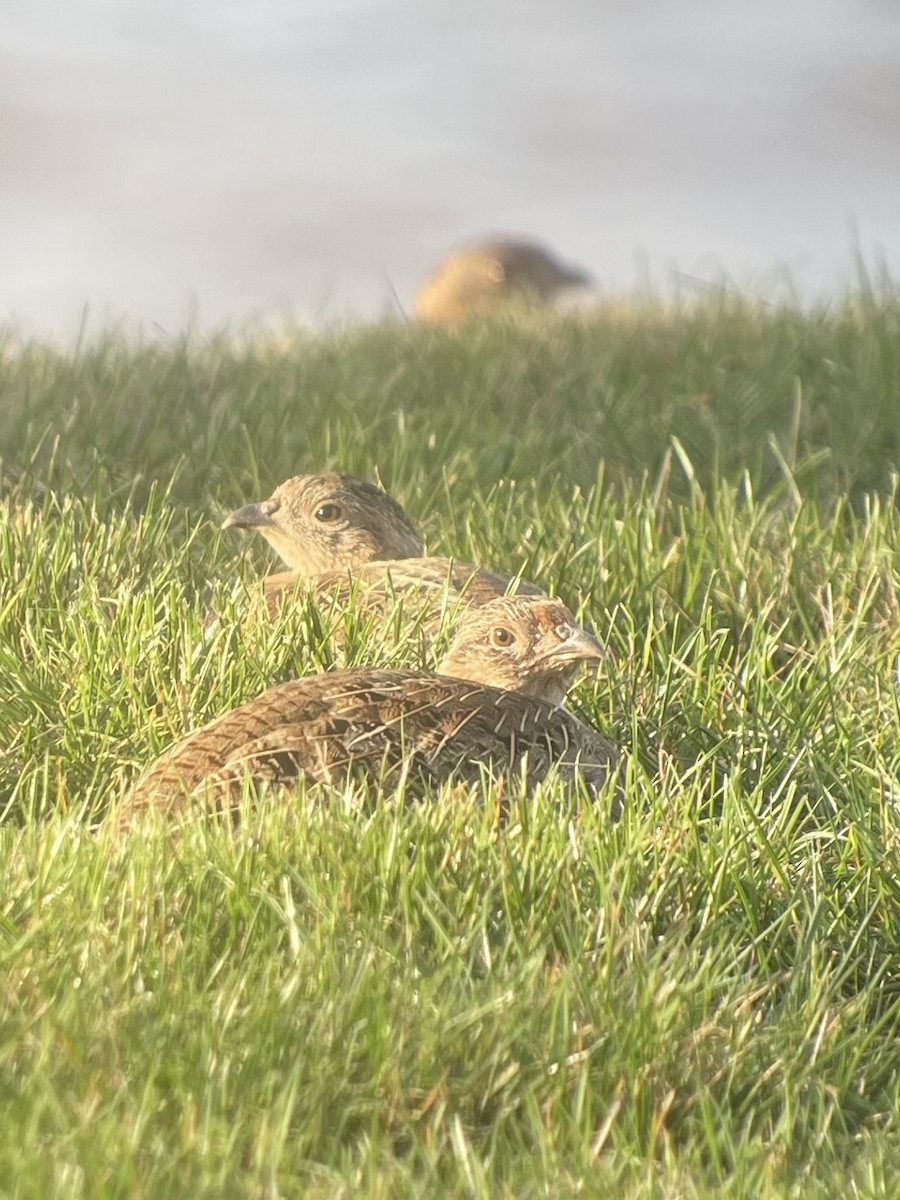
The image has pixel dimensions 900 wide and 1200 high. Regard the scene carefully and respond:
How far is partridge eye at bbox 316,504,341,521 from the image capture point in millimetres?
6445

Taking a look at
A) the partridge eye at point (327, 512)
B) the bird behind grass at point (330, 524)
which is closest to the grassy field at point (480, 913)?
the bird behind grass at point (330, 524)

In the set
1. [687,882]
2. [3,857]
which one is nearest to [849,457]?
[687,882]

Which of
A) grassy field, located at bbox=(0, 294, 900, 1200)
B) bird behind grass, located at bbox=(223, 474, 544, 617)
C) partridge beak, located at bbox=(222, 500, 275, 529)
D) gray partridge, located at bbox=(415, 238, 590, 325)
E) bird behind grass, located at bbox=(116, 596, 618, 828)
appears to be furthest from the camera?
gray partridge, located at bbox=(415, 238, 590, 325)

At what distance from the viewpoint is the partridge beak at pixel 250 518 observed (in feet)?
20.5

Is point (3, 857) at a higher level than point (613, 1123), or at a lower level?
higher

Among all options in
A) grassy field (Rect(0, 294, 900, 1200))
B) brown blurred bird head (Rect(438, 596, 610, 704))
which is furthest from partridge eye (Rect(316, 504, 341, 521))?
brown blurred bird head (Rect(438, 596, 610, 704))

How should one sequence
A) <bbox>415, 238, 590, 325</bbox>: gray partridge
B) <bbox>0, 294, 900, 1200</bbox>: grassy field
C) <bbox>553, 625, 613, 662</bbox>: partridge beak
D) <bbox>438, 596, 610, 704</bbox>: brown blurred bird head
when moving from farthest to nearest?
<bbox>415, 238, 590, 325</bbox>: gray partridge, <bbox>438, 596, 610, 704</bbox>: brown blurred bird head, <bbox>553, 625, 613, 662</bbox>: partridge beak, <bbox>0, 294, 900, 1200</bbox>: grassy field

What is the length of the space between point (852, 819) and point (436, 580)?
1679 mm

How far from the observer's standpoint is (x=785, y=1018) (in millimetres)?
3387

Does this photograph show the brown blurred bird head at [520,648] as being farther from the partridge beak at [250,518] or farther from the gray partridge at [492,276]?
the gray partridge at [492,276]

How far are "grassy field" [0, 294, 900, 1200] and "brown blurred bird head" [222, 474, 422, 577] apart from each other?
9.8 inches

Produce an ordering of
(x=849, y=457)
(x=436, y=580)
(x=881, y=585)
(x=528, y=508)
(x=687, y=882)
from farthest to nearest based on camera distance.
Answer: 1. (x=849, y=457)
2. (x=528, y=508)
3. (x=881, y=585)
4. (x=436, y=580)
5. (x=687, y=882)

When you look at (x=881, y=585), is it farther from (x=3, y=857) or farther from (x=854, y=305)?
(x=854, y=305)

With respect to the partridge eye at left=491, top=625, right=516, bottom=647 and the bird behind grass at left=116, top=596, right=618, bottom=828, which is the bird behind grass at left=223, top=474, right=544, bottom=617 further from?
the bird behind grass at left=116, top=596, right=618, bottom=828
